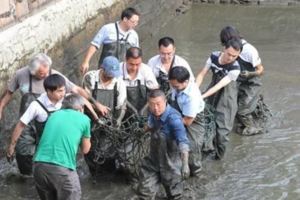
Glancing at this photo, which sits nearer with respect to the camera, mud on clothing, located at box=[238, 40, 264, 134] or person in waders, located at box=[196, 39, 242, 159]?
person in waders, located at box=[196, 39, 242, 159]

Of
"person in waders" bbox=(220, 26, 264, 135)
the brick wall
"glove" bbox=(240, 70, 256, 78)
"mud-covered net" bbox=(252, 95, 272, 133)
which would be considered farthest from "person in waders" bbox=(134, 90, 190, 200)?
the brick wall

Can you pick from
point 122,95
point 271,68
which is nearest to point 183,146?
point 122,95

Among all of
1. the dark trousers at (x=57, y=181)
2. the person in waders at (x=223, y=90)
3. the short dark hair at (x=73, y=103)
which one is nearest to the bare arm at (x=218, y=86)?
the person in waders at (x=223, y=90)

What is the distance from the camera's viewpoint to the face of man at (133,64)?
28.1 ft

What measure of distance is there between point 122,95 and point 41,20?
3.40m

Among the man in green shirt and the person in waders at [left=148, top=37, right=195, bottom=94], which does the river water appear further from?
the man in green shirt

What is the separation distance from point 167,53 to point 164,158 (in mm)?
1549

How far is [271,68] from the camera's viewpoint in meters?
13.5

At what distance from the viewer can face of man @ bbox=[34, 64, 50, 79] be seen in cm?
823

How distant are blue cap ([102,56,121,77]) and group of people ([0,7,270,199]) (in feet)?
0.04

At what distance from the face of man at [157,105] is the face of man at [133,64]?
106 cm

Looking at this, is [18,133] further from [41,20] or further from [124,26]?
[41,20]

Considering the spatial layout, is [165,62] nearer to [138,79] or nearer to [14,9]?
[138,79]

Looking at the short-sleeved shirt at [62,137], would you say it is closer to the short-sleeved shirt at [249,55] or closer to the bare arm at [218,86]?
the bare arm at [218,86]
